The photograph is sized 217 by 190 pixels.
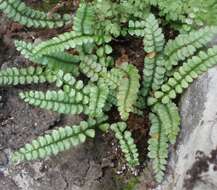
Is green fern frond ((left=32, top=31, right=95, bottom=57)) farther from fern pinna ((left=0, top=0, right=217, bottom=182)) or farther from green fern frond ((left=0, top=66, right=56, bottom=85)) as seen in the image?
green fern frond ((left=0, top=66, right=56, bottom=85))

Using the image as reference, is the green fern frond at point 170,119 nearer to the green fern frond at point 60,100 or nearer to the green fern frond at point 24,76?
the green fern frond at point 60,100

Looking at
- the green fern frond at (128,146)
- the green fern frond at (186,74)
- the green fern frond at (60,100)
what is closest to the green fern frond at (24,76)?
the green fern frond at (60,100)

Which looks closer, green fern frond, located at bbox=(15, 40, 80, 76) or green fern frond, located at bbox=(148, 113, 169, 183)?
green fern frond, located at bbox=(148, 113, 169, 183)

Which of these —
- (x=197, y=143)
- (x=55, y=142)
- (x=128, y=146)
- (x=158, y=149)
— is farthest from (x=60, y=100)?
(x=197, y=143)

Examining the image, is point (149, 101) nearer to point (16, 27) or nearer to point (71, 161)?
point (71, 161)

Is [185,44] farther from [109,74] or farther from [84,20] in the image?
[84,20]

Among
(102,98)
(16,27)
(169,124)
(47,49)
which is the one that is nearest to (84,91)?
(102,98)

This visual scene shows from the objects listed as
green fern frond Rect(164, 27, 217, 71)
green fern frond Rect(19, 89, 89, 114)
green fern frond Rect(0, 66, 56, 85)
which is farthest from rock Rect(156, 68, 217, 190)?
green fern frond Rect(0, 66, 56, 85)
